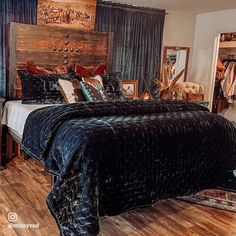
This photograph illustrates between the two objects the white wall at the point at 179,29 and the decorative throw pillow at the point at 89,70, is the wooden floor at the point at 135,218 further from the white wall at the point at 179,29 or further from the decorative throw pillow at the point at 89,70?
the white wall at the point at 179,29

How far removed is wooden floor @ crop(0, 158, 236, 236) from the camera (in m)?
2.42

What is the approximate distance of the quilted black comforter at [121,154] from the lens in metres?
2.02

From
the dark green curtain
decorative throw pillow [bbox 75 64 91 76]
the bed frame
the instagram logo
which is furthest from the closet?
the instagram logo

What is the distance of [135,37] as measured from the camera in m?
5.06

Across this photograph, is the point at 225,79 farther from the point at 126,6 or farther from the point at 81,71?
the point at 81,71

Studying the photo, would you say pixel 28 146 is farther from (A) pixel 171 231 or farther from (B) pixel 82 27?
(B) pixel 82 27

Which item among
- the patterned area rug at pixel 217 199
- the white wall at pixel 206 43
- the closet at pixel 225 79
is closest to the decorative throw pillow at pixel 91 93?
the patterned area rug at pixel 217 199

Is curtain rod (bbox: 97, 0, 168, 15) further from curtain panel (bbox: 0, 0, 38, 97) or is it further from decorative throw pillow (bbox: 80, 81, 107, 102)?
decorative throw pillow (bbox: 80, 81, 107, 102)

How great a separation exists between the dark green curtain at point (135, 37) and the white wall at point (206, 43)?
82cm

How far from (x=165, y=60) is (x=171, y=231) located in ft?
11.8

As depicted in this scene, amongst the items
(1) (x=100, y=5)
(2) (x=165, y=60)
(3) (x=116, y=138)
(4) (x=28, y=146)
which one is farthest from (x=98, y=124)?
(2) (x=165, y=60)

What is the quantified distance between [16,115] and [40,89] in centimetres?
46

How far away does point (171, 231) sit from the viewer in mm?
2436

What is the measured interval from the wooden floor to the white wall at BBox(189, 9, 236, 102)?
3.24 m
